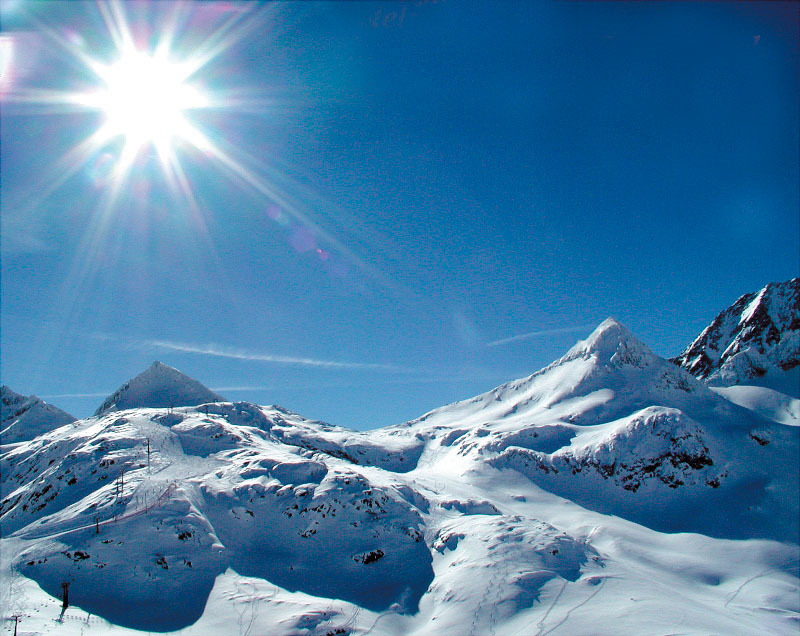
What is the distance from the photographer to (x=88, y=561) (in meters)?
38.5

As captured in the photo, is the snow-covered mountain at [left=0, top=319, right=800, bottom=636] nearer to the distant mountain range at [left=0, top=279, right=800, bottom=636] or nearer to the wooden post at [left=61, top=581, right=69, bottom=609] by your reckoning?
the distant mountain range at [left=0, top=279, right=800, bottom=636]

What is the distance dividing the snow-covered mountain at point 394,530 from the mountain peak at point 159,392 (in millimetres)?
811

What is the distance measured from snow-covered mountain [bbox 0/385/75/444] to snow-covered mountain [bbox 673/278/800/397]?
18599cm

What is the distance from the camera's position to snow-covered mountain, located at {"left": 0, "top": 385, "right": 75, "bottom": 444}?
376 feet

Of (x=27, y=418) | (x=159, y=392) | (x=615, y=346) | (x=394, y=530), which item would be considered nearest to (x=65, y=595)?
(x=394, y=530)

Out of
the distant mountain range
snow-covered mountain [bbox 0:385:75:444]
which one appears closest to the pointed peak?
the distant mountain range

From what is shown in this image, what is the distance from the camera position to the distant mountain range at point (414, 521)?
123 feet

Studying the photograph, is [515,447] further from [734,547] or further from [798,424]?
[798,424]

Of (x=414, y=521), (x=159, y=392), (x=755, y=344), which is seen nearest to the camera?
(x=414, y=521)

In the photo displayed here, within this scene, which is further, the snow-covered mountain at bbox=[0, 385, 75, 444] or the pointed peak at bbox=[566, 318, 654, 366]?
the pointed peak at bbox=[566, 318, 654, 366]

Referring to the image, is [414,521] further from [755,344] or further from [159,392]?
[755,344]

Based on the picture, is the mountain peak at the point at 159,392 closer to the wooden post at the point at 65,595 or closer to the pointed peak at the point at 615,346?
the wooden post at the point at 65,595

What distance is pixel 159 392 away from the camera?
307 ft

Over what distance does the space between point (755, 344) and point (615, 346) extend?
5759cm
